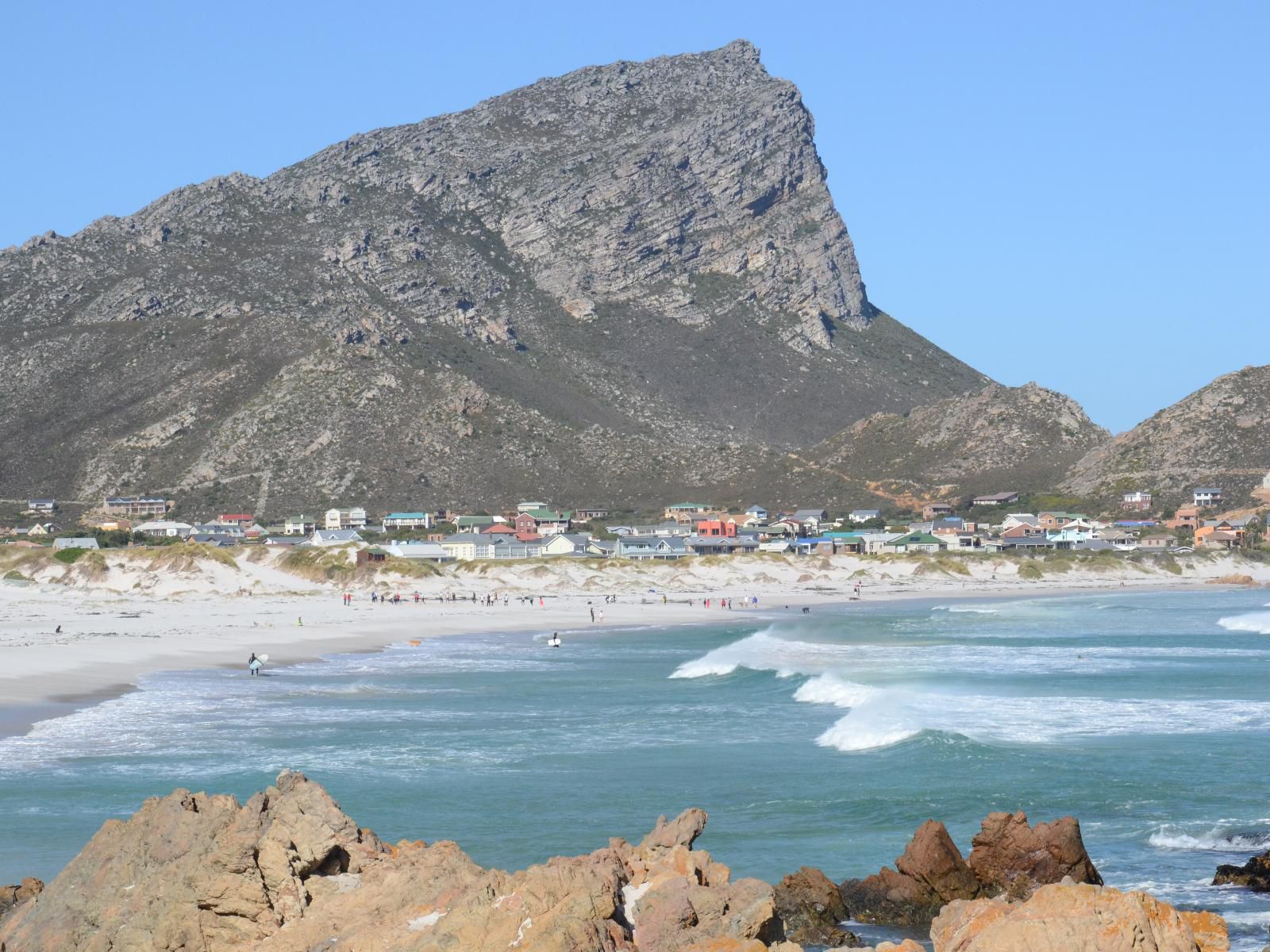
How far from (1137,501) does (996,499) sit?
1256 cm

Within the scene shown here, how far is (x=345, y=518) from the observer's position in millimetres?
126500

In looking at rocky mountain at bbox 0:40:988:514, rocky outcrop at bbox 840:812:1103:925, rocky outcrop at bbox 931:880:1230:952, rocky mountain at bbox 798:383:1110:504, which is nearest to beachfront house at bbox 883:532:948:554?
rocky mountain at bbox 798:383:1110:504

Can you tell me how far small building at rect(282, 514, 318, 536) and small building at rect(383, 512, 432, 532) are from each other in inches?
228

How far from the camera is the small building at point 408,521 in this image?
123 m

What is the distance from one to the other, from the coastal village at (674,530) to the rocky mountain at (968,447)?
811cm

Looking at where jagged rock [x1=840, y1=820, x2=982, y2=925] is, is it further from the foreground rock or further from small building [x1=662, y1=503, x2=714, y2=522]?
small building [x1=662, y1=503, x2=714, y2=522]

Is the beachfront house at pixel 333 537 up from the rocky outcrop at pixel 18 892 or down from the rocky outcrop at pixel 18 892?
up

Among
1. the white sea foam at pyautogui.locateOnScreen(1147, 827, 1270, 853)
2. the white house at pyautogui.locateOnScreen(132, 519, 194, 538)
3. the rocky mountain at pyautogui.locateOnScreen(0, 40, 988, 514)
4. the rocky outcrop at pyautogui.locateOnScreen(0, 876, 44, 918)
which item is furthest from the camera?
the rocky mountain at pyautogui.locateOnScreen(0, 40, 988, 514)

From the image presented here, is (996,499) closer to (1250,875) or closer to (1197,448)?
(1197,448)

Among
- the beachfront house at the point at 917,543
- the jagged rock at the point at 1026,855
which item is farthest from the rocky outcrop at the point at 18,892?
the beachfront house at the point at 917,543

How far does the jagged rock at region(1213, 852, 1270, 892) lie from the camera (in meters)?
19.2

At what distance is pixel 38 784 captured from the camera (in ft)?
85.1

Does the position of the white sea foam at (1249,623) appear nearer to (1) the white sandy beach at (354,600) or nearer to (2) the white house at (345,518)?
(1) the white sandy beach at (354,600)

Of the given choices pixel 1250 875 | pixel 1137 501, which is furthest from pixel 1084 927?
pixel 1137 501
